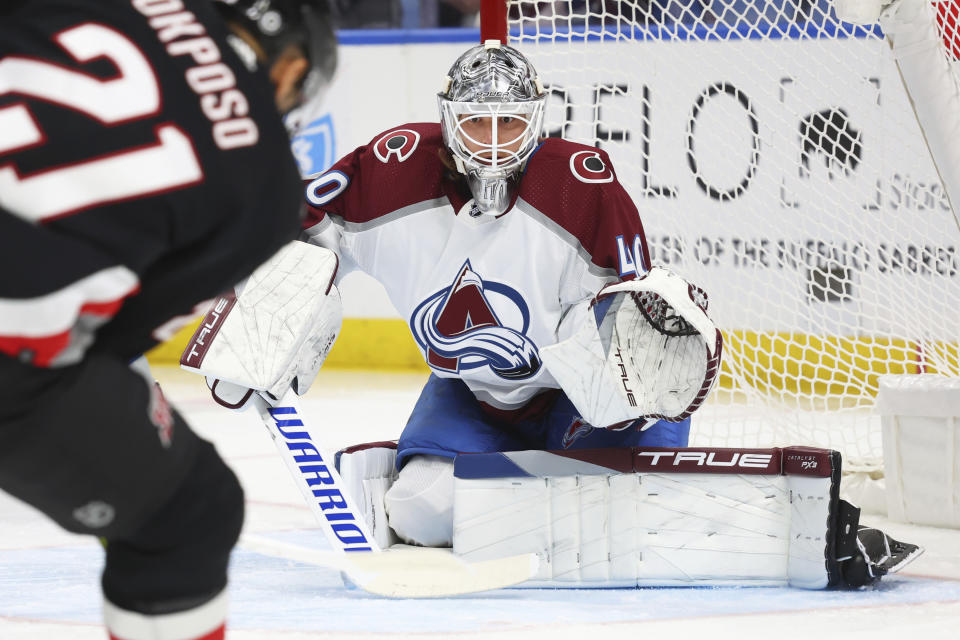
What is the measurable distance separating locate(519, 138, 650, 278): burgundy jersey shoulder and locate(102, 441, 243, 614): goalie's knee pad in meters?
1.33

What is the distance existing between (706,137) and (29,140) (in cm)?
316

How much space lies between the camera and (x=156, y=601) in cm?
101

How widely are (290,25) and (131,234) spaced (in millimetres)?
230

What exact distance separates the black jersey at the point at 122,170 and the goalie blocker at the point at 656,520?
131cm

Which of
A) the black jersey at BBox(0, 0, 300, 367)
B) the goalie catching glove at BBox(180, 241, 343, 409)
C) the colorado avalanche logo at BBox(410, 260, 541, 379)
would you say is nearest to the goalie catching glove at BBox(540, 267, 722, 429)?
the colorado avalanche logo at BBox(410, 260, 541, 379)

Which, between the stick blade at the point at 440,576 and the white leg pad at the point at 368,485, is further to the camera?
the white leg pad at the point at 368,485

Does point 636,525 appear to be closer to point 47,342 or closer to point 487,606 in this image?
point 487,606

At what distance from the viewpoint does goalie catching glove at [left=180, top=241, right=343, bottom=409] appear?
2191 mm

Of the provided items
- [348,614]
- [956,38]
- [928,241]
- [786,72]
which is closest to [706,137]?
[786,72]

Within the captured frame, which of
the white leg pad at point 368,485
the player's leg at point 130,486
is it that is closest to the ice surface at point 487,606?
the white leg pad at point 368,485

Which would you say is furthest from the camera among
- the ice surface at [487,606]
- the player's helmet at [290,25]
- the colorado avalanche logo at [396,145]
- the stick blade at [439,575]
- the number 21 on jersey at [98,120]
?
Answer: the colorado avalanche logo at [396,145]

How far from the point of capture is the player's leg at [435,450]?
2.37 m

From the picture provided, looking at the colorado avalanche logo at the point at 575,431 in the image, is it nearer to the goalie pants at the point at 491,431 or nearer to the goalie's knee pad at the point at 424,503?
the goalie pants at the point at 491,431

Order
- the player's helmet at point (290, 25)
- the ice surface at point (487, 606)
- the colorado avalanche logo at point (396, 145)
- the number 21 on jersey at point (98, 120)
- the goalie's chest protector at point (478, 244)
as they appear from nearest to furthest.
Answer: the number 21 on jersey at point (98, 120), the player's helmet at point (290, 25), the ice surface at point (487, 606), the goalie's chest protector at point (478, 244), the colorado avalanche logo at point (396, 145)
